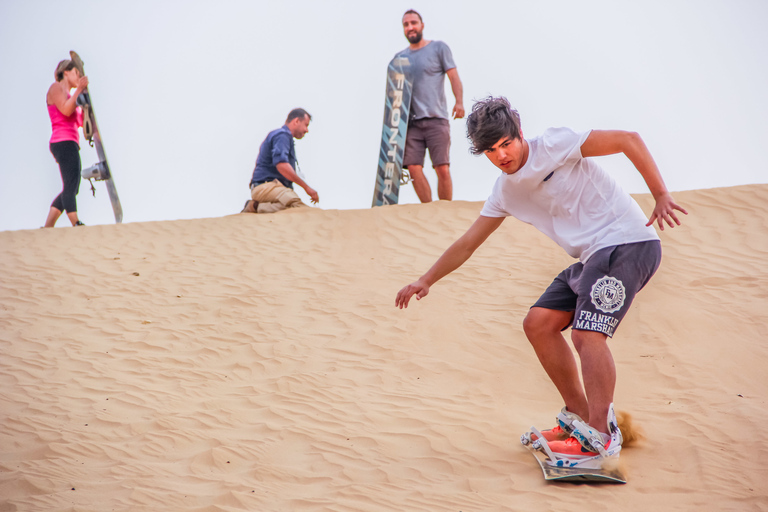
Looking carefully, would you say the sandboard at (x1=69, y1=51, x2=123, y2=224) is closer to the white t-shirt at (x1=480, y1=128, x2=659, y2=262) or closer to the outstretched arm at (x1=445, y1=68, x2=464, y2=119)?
the outstretched arm at (x1=445, y1=68, x2=464, y2=119)

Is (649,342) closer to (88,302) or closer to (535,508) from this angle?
(535,508)

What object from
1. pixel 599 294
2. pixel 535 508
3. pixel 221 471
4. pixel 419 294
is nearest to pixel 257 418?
pixel 221 471

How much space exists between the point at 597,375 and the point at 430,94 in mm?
6436

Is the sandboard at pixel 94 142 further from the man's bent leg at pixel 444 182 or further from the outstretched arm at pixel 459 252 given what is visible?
the outstretched arm at pixel 459 252

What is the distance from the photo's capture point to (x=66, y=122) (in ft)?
29.2

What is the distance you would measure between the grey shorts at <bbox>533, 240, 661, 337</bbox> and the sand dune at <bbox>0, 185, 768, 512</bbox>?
784 mm

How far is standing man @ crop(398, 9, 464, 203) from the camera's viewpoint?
8.93 metres

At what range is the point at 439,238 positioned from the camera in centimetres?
890

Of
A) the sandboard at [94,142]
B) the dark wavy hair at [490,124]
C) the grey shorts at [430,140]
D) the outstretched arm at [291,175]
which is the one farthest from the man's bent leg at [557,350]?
the sandboard at [94,142]

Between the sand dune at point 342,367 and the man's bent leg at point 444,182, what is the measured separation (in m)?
0.28

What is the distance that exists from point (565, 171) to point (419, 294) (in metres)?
0.98

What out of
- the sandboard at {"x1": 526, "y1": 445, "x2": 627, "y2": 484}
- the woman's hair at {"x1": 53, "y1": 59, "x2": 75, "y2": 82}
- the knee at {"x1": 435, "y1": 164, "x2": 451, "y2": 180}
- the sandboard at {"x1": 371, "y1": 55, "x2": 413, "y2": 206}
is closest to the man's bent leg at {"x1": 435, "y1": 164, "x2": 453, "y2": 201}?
the knee at {"x1": 435, "y1": 164, "x2": 451, "y2": 180}

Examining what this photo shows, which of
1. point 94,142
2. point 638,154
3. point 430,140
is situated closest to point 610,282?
point 638,154

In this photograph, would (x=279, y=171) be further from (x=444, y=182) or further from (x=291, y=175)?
(x=444, y=182)
